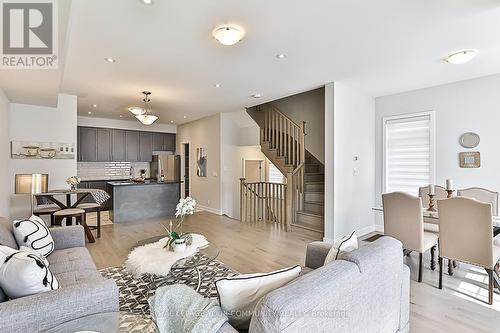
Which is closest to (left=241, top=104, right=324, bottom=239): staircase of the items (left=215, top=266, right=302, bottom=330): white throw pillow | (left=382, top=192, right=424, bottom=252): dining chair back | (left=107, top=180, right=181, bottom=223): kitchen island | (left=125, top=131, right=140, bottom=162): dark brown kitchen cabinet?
(left=382, top=192, right=424, bottom=252): dining chair back

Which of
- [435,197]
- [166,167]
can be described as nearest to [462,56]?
[435,197]

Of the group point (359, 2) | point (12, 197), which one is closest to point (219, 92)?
point (359, 2)

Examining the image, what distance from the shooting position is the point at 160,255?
7.82 ft

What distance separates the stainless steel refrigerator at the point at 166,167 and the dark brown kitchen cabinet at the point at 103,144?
4.51 feet

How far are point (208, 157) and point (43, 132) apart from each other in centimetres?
369

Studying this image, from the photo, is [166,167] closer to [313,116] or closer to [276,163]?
[276,163]

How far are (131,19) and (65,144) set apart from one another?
3789mm

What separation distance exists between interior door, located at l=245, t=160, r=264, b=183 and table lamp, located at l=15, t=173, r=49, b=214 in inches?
202

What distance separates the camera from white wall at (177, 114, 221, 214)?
6934mm

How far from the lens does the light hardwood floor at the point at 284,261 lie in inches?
86.4

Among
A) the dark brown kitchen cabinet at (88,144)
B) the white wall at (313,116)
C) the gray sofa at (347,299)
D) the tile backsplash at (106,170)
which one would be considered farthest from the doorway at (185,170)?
the gray sofa at (347,299)

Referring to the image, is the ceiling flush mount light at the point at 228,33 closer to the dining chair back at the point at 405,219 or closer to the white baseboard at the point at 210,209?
the dining chair back at the point at 405,219

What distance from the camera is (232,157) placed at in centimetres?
706

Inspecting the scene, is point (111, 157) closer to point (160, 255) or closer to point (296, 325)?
point (160, 255)
